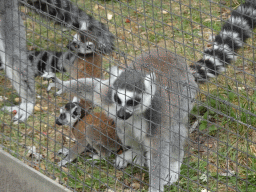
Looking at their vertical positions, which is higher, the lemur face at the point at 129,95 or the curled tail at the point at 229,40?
the curled tail at the point at 229,40

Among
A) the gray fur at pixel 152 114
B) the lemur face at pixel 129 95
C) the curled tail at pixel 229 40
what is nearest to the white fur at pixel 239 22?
the curled tail at pixel 229 40

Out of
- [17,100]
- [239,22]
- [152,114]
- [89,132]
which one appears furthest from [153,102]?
[17,100]

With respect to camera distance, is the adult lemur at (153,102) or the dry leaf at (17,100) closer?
the adult lemur at (153,102)

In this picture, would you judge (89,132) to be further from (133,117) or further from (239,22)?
(239,22)

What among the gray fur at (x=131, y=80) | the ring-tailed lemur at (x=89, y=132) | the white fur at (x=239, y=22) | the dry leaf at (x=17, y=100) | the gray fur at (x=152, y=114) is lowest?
the dry leaf at (x=17, y=100)

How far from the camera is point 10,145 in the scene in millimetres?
3459

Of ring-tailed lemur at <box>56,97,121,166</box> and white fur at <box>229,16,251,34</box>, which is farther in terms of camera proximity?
ring-tailed lemur at <box>56,97,121,166</box>

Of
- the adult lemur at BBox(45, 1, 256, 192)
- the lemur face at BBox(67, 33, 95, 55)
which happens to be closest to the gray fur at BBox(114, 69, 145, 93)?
the adult lemur at BBox(45, 1, 256, 192)

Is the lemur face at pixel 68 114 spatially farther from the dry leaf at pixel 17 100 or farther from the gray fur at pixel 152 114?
the dry leaf at pixel 17 100

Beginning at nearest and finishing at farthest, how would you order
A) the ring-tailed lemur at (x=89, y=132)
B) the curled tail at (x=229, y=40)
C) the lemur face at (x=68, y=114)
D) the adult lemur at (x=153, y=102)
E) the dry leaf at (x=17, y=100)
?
the adult lemur at (x=153, y=102) < the curled tail at (x=229, y=40) < the ring-tailed lemur at (x=89, y=132) < the lemur face at (x=68, y=114) < the dry leaf at (x=17, y=100)

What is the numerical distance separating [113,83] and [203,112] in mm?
1505

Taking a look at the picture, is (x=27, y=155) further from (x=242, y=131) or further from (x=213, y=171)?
(x=242, y=131)

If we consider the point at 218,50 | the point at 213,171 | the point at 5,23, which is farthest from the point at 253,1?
the point at 5,23

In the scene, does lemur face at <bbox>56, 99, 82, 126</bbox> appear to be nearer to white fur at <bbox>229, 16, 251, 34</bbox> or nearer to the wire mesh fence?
the wire mesh fence
